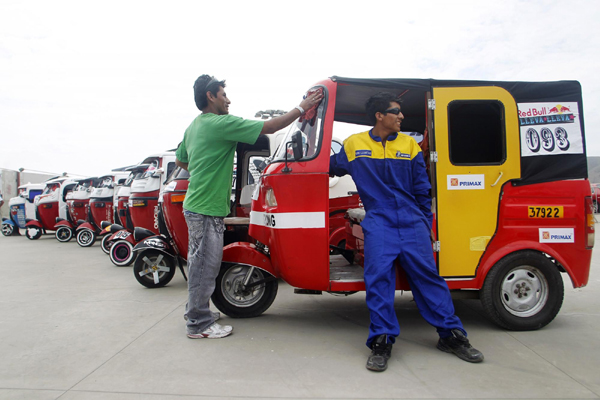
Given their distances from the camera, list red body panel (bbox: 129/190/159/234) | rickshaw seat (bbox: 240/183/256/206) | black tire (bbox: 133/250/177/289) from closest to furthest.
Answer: black tire (bbox: 133/250/177/289), rickshaw seat (bbox: 240/183/256/206), red body panel (bbox: 129/190/159/234)

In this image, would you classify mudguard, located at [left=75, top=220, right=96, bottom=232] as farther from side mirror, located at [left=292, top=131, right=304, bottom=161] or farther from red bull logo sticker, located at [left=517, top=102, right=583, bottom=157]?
red bull logo sticker, located at [left=517, top=102, right=583, bottom=157]

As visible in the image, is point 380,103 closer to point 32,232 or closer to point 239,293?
point 239,293

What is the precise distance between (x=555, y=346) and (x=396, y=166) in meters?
2.05

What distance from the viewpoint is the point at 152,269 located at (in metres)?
6.36

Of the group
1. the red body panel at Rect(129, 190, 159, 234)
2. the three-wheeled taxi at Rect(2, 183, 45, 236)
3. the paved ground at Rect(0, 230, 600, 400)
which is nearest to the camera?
the paved ground at Rect(0, 230, 600, 400)

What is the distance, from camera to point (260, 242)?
4.32 m

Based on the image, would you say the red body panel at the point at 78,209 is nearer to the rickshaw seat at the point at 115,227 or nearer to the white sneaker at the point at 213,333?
the rickshaw seat at the point at 115,227

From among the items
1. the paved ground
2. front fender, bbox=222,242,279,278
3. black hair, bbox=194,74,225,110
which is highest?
black hair, bbox=194,74,225,110

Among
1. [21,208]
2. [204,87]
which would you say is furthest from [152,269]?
[21,208]

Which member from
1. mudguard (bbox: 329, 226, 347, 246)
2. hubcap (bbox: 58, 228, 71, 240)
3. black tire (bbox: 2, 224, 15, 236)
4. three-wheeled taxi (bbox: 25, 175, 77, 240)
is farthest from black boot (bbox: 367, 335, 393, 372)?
black tire (bbox: 2, 224, 15, 236)

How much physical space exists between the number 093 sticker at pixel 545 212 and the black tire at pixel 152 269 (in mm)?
5067

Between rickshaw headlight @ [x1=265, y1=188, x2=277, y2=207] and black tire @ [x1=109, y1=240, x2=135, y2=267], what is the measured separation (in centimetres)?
575

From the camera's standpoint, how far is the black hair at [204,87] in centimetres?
388

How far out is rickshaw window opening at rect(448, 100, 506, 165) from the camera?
3873 mm
